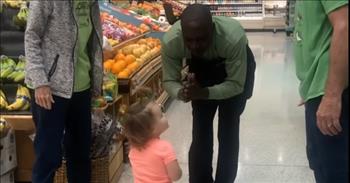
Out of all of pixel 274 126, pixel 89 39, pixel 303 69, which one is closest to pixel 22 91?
pixel 89 39

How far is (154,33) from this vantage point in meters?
6.47

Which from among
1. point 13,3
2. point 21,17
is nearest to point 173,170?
point 21,17

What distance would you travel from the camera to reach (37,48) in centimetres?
223

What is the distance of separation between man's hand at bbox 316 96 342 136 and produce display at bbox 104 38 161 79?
237 centimetres

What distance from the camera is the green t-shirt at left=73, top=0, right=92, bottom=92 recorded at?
2367mm

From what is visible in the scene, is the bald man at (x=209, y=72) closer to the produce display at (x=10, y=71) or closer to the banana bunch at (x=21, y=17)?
the produce display at (x=10, y=71)

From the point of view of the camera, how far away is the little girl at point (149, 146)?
2275 mm

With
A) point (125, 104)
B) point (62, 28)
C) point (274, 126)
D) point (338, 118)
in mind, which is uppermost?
point (62, 28)

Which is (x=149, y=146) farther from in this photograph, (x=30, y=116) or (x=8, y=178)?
(x=8, y=178)

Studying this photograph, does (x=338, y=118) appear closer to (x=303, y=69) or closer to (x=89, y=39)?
(x=303, y=69)

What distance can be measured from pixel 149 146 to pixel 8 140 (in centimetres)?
117

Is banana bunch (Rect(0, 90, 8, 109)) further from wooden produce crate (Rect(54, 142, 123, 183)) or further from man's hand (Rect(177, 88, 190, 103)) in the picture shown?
man's hand (Rect(177, 88, 190, 103))

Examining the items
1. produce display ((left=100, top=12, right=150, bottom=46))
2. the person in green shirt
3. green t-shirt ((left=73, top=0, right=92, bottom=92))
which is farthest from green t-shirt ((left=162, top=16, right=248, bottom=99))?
produce display ((left=100, top=12, right=150, bottom=46))

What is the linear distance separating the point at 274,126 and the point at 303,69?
2999 millimetres
